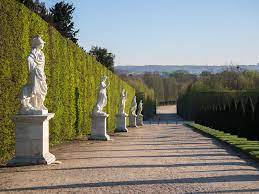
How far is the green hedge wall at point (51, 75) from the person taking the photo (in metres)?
13.9

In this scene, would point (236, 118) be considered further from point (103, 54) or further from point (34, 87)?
point (103, 54)

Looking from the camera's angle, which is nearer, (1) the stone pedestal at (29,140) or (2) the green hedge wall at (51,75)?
(1) the stone pedestal at (29,140)

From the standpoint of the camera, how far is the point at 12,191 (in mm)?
8891

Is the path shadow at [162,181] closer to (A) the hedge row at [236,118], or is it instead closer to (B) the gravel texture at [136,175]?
(B) the gravel texture at [136,175]

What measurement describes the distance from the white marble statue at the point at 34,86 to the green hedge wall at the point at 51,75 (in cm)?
128

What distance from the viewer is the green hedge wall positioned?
13.9m

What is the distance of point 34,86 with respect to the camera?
12.5 metres

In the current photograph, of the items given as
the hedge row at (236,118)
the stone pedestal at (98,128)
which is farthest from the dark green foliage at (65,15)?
the stone pedestal at (98,128)

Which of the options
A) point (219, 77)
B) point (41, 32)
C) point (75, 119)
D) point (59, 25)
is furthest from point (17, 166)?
point (219, 77)

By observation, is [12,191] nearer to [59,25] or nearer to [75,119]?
[75,119]

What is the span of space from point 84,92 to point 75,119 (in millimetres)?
3116

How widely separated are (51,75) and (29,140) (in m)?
7.87

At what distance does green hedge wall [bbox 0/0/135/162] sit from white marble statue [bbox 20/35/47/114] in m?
1.28

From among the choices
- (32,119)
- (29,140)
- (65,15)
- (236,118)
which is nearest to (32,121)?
(32,119)
